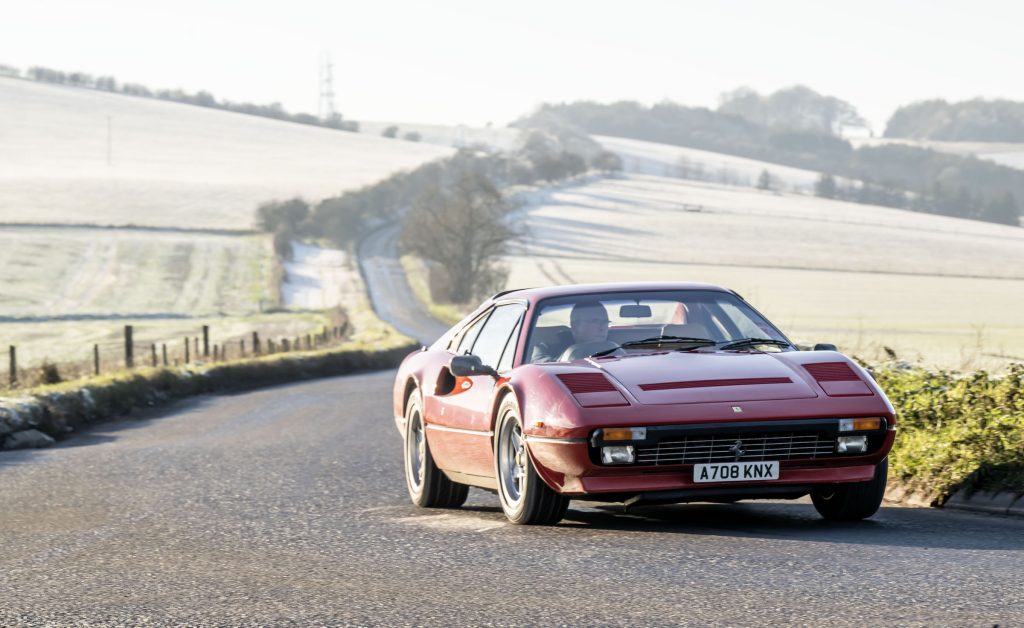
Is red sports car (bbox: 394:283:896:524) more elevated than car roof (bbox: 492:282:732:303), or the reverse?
car roof (bbox: 492:282:732:303)

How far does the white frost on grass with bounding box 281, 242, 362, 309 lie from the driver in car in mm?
68527

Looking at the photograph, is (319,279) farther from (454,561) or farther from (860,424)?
(454,561)

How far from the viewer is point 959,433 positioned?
10016mm

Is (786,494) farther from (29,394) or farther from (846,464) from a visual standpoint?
(29,394)

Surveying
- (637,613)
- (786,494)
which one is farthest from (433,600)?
(786,494)

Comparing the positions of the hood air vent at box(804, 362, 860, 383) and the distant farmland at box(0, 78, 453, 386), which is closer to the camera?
the hood air vent at box(804, 362, 860, 383)

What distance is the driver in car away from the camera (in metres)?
9.31

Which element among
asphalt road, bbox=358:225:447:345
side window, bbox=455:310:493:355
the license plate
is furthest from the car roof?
asphalt road, bbox=358:225:447:345

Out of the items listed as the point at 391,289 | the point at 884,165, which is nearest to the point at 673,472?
the point at 391,289

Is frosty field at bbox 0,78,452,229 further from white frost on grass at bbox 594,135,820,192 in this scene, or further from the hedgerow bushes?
the hedgerow bushes

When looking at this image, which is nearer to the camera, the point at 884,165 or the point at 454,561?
the point at 454,561

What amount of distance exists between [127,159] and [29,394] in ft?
338

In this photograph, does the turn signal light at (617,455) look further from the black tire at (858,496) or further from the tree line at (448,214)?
the tree line at (448,214)

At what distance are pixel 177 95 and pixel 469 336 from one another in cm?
14978
